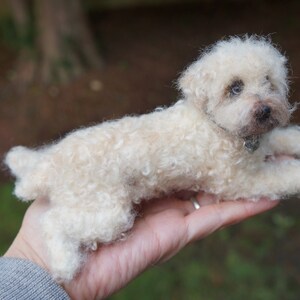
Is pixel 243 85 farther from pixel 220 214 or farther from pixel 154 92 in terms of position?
pixel 154 92

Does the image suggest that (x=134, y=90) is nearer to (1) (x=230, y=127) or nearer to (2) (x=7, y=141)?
(2) (x=7, y=141)

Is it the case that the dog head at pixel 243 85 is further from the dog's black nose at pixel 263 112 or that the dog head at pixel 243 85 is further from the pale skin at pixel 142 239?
the pale skin at pixel 142 239

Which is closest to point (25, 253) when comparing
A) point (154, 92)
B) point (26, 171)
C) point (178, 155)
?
point (26, 171)

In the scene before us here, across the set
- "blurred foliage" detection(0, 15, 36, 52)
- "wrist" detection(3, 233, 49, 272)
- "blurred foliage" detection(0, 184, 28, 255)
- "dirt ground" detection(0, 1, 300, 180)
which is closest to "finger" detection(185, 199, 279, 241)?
"wrist" detection(3, 233, 49, 272)

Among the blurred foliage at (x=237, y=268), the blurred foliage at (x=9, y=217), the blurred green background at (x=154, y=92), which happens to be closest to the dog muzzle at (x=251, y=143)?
the blurred green background at (x=154, y=92)

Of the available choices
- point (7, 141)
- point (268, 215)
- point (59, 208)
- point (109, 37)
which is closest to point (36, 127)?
point (7, 141)

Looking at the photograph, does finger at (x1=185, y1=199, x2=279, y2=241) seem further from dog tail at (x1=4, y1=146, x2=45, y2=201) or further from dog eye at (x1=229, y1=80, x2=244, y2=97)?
dog tail at (x1=4, y1=146, x2=45, y2=201)
